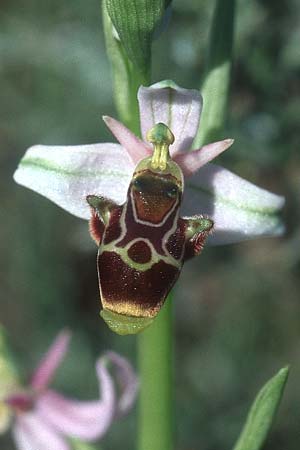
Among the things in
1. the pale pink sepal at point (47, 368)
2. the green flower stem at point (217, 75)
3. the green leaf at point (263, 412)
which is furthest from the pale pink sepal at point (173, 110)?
the pale pink sepal at point (47, 368)

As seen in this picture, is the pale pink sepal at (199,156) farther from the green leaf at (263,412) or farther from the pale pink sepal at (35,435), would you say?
the pale pink sepal at (35,435)

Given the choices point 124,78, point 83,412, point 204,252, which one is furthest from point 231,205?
point 204,252

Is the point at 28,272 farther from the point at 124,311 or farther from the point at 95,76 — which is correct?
the point at 124,311

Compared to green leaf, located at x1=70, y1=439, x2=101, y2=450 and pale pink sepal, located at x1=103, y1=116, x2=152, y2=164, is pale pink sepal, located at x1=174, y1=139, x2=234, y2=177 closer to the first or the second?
pale pink sepal, located at x1=103, y1=116, x2=152, y2=164

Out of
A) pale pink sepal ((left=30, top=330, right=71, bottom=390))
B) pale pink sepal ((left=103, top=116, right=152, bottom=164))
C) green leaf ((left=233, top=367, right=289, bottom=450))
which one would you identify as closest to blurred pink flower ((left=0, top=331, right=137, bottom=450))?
pale pink sepal ((left=30, top=330, right=71, bottom=390))

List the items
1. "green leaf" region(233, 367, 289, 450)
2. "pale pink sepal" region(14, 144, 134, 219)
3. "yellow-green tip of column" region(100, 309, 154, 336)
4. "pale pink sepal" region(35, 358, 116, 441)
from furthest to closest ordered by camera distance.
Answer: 1. "pale pink sepal" region(35, 358, 116, 441)
2. "pale pink sepal" region(14, 144, 134, 219)
3. "green leaf" region(233, 367, 289, 450)
4. "yellow-green tip of column" region(100, 309, 154, 336)

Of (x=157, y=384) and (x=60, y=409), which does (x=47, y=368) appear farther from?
(x=157, y=384)
